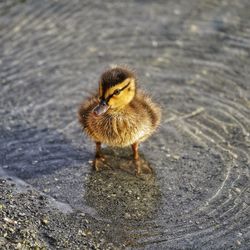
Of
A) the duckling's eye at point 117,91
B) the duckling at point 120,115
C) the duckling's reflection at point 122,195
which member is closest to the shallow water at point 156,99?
the duckling's reflection at point 122,195

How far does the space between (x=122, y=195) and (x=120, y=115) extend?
0.76 meters

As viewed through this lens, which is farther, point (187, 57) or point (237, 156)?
point (187, 57)

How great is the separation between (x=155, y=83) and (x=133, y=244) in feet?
9.20

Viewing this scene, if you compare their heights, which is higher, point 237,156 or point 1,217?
point 1,217

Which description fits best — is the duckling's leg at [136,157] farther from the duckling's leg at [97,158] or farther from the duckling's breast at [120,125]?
the duckling's leg at [97,158]

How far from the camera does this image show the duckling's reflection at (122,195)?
5008mm

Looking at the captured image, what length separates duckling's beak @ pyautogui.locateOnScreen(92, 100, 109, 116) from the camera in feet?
17.5

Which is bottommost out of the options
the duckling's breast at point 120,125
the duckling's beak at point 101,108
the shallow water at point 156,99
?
the shallow water at point 156,99

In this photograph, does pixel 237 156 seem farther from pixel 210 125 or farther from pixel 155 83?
pixel 155 83

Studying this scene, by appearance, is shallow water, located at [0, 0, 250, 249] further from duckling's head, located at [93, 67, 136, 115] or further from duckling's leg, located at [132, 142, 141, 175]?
duckling's head, located at [93, 67, 136, 115]

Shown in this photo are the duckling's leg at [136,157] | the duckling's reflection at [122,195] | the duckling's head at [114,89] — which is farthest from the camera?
the duckling's leg at [136,157]

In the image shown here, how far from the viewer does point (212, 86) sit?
7039 mm

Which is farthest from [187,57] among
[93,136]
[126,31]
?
[93,136]

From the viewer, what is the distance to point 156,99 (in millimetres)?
6602
